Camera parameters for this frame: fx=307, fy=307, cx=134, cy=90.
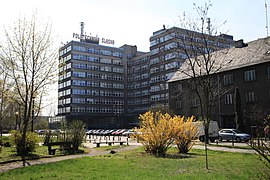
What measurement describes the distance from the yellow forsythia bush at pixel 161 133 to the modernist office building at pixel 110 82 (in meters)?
66.2

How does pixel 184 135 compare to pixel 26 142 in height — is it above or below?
above

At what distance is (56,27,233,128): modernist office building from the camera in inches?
3666

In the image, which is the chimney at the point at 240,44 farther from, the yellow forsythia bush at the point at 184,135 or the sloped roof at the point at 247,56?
the yellow forsythia bush at the point at 184,135

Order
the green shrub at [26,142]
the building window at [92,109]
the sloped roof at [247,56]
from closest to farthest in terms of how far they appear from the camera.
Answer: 1. the green shrub at [26,142]
2. the sloped roof at [247,56]
3. the building window at [92,109]

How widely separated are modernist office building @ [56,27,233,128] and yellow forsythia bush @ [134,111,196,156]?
66221 mm

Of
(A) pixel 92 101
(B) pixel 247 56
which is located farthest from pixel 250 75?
(A) pixel 92 101

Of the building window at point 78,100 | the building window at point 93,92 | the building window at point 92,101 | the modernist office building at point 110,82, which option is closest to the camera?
the modernist office building at point 110,82

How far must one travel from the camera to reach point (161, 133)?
1894cm

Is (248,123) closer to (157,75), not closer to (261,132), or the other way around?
(261,132)

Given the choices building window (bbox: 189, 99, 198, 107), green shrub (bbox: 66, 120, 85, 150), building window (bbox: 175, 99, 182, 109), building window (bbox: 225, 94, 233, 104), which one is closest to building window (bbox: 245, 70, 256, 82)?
building window (bbox: 225, 94, 233, 104)

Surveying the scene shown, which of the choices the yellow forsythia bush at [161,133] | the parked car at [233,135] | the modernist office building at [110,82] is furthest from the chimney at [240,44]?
the yellow forsythia bush at [161,133]

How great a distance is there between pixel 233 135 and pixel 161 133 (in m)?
19.5

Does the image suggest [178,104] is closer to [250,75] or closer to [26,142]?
[250,75]

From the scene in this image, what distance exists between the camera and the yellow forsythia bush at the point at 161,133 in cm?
1878
